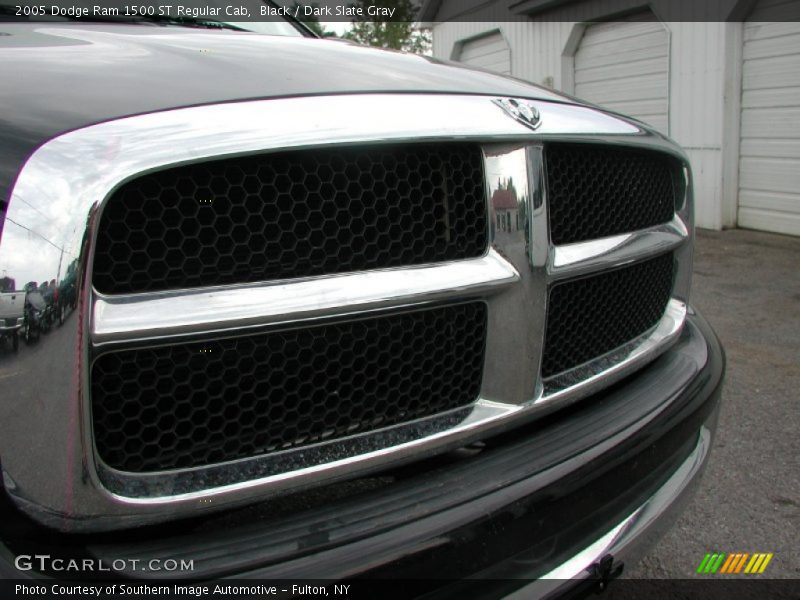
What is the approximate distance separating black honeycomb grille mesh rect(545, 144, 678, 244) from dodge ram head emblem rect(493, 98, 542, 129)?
0.08 m

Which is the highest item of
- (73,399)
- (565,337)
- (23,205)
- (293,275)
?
(23,205)

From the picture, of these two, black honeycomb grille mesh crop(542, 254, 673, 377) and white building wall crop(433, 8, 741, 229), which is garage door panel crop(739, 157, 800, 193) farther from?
black honeycomb grille mesh crop(542, 254, 673, 377)

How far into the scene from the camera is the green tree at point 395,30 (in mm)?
15005

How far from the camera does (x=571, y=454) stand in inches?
55.4

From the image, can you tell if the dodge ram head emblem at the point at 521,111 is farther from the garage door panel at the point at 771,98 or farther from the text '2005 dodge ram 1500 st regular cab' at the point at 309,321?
the garage door panel at the point at 771,98

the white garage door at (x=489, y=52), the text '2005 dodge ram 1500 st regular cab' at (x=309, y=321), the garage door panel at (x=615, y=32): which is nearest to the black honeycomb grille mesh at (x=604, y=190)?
the text '2005 dodge ram 1500 st regular cab' at (x=309, y=321)

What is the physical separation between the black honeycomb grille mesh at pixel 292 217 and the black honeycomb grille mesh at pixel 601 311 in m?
0.35

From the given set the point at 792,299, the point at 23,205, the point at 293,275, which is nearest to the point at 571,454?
the point at 293,275

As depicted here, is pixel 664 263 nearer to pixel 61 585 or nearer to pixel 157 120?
pixel 157 120

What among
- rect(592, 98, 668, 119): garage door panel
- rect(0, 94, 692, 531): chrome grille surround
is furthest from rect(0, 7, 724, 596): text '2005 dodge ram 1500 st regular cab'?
rect(592, 98, 668, 119): garage door panel

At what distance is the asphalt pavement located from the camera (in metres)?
2.43

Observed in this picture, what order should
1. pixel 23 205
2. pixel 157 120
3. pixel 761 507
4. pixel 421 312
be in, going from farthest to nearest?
pixel 761 507, pixel 421 312, pixel 157 120, pixel 23 205

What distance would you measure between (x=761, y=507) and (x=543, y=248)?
1980 mm

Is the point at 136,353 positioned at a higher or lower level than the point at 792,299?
higher
